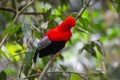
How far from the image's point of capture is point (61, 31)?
1978mm

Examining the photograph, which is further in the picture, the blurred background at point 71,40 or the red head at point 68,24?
the blurred background at point 71,40

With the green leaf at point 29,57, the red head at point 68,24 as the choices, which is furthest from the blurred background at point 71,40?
the red head at point 68,24

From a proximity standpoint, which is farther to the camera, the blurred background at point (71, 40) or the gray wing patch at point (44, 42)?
the blurred background at point (71, 40)

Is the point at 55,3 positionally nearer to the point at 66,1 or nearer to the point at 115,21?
the point at 66,1

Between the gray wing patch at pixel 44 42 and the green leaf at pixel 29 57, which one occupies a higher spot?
the gray wing patch at pixel 44 42

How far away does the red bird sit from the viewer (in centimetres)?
196

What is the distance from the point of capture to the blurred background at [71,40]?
2.26 metres

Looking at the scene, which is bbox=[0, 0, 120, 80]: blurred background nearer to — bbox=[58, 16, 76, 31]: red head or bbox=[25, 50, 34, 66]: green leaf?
bbox=[25, 50, 34, 66]: green leaf

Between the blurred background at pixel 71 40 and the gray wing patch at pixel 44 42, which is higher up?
the blurred background at pixel 71 40

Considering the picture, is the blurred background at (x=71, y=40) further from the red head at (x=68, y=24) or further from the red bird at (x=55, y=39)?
the red head at (x=68, y=24)

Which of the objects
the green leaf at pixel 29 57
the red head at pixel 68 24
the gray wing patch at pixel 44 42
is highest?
the red head at pixel 68 24

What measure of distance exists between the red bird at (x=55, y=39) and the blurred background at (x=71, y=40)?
0.22 feet

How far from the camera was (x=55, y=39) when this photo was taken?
1952mm

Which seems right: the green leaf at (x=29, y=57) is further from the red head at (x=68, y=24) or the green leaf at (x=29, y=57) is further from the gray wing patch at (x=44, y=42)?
the red head at (x=68, y=24)
